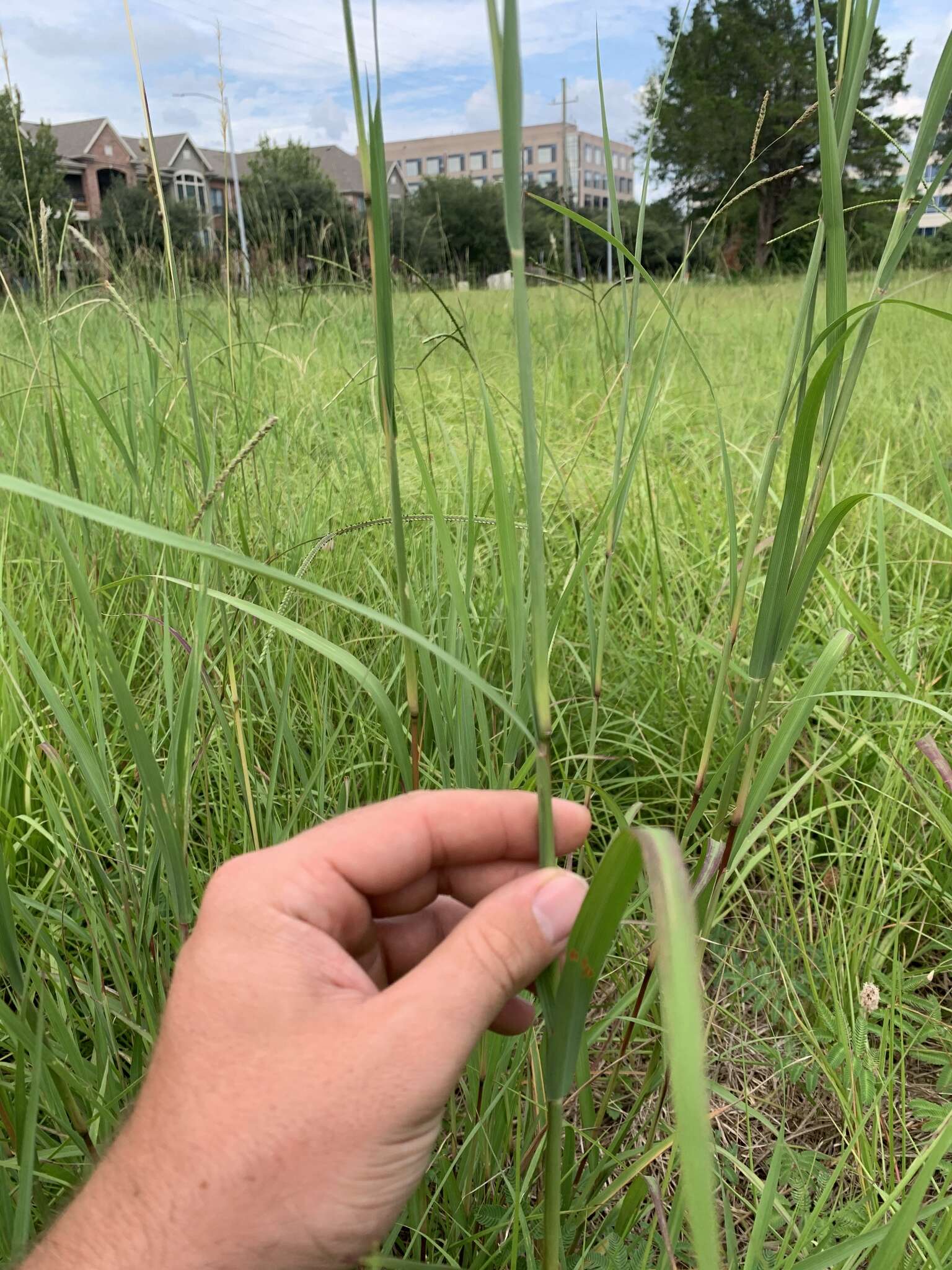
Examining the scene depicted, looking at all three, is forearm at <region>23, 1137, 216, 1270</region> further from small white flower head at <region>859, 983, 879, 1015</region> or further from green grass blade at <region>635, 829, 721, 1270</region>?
small white flower head at <region>859, 983, 879, 1015</region>

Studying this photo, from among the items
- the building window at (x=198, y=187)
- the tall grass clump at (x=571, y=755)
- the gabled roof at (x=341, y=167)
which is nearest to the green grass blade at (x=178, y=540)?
the tall grass clump at (x=571, y=755)

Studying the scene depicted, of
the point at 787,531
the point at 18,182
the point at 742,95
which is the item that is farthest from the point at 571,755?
the point at 742,95

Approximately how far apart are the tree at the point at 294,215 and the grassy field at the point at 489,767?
0.71 meters

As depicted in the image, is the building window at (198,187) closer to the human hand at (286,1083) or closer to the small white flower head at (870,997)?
the human hand at (286,1083)

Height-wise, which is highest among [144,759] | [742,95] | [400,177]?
[742,95]

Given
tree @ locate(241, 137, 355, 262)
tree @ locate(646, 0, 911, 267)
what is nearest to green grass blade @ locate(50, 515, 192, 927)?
tree @ locate(241, 137, 355, 262)

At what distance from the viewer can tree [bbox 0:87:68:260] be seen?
177cm

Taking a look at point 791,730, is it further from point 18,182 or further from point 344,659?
point 18,182

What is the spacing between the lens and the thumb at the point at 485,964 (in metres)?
0.42

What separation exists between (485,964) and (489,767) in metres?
0.35

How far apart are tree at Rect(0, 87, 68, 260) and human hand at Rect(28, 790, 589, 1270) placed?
1063 millimetres

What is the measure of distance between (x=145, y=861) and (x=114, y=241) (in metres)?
4.63

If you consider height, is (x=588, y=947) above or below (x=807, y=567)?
below

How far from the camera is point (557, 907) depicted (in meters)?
0.43
